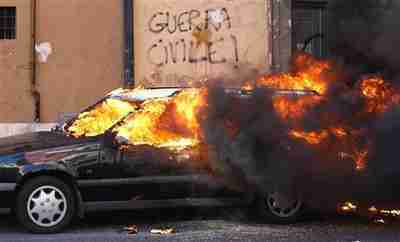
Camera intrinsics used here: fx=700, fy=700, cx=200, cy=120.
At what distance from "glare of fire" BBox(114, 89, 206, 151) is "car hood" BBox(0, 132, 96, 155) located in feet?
1.55

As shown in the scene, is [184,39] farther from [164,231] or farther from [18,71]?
[164,231]

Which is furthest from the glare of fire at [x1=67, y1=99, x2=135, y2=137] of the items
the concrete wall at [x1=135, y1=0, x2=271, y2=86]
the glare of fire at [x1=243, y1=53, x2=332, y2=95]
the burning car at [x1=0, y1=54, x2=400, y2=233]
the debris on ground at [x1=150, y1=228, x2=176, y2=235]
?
the concrete wall at [x1=135, y1=0, x2=271, y2=86]

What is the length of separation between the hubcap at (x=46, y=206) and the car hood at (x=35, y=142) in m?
0.48

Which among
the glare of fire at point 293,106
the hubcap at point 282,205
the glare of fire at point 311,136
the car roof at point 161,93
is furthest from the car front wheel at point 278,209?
the car roof at point 161,93

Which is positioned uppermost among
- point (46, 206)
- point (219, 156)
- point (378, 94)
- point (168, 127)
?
point (378, 94)

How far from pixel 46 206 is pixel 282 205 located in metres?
2.68

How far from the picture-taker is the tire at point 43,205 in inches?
300

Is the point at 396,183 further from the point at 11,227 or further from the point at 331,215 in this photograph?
the point at 11,227

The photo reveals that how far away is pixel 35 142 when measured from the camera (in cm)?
796

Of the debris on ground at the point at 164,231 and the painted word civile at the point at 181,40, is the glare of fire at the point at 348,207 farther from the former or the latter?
the painted word civile at the point at 181,40

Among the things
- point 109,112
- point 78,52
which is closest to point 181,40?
point 78,52

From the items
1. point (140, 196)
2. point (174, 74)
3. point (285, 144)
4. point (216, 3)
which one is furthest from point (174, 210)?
point (216, 3)

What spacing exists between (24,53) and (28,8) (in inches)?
32.9

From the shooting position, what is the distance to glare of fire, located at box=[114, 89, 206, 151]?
25.8 ft
